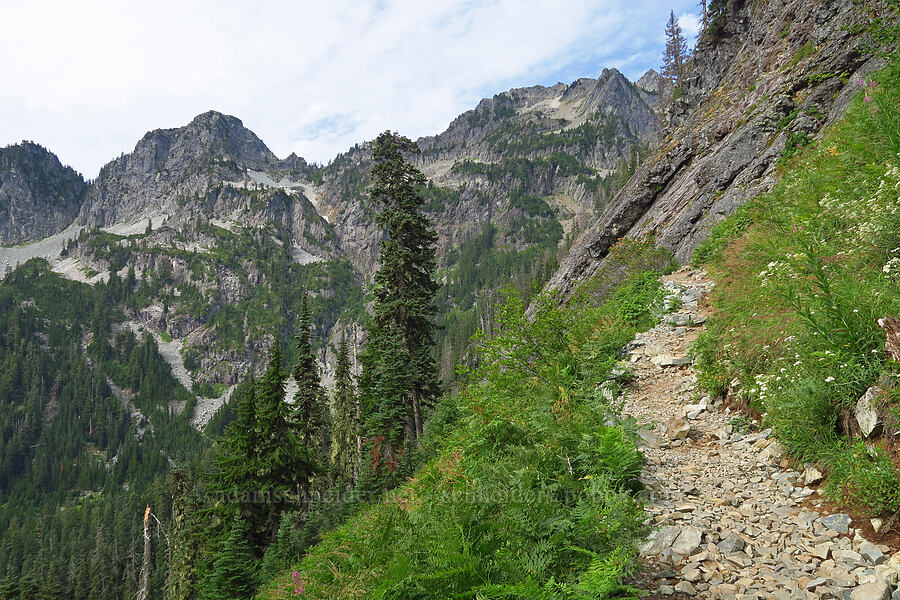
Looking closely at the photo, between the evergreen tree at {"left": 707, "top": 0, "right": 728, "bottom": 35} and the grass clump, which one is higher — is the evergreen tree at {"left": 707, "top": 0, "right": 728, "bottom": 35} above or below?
above

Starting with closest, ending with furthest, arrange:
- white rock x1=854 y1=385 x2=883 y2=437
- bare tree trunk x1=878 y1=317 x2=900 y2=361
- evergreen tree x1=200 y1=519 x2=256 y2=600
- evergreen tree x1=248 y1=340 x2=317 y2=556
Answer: white rock x1=854 y1=385 x2=883 y2=437 → bare tree trunk x1=878 y1=317 x2=900 y2=361 → evergreen tree x1=200 y1=519 x2=256 y2=600 → evergreen tree x1=248 y1=340 x2=317 y2=556

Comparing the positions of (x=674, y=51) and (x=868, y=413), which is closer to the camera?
(x=868, y=413)

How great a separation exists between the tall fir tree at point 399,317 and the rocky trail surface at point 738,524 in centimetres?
1417

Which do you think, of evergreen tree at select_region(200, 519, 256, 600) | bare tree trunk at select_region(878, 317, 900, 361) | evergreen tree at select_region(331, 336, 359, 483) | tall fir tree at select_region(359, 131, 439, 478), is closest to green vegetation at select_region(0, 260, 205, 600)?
evergreen tree at select_region(331, 336, 359, 483)

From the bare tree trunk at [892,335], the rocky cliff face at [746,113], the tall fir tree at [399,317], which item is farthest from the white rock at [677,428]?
the tall fir tree at [399,317]

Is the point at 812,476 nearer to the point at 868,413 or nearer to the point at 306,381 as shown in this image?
the point at 868,413

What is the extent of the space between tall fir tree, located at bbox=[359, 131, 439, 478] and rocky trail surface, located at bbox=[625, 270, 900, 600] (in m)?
14.2

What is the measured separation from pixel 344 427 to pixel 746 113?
43413mm

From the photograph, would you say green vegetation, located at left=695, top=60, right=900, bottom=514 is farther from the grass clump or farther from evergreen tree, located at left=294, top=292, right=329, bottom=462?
evergreen tree, located at left=294, top=292, right=329, bottom=462

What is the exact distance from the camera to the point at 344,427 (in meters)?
44.3

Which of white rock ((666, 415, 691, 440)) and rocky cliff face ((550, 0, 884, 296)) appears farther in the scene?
rocky cliff face ((550, 0, 884, 296))

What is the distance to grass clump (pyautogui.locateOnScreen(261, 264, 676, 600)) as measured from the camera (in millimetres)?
3484

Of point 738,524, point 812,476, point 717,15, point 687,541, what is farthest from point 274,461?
point 717,15

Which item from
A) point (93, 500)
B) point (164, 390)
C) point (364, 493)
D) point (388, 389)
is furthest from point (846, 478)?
point (164, 390)
